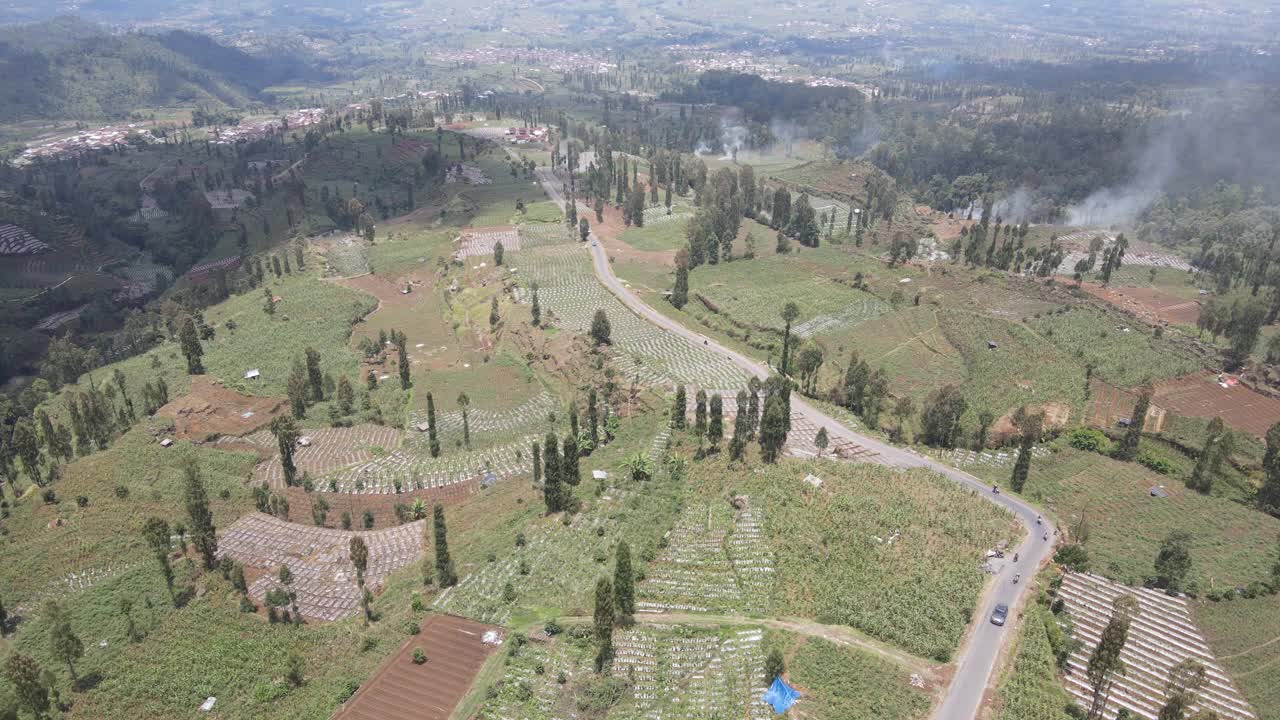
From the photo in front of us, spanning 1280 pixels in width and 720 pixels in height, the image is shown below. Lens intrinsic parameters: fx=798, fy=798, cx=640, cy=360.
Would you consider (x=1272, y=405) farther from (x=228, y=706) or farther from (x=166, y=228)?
(x=166, y=228)

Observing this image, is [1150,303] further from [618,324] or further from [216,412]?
[216,412]

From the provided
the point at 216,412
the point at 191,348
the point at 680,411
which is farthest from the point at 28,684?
the point at 191,348

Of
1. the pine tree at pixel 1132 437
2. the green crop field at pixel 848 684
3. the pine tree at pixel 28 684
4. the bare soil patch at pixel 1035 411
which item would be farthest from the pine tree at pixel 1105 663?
the pine tree at pixel 28 684

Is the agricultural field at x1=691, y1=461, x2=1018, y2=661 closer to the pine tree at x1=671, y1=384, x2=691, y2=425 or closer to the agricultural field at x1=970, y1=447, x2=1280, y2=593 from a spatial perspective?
the agricultural field at x1=970, y1=447, x2=1280, y2=593

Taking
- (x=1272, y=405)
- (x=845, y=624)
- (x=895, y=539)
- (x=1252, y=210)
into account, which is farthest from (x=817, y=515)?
(x=1252, y=210)

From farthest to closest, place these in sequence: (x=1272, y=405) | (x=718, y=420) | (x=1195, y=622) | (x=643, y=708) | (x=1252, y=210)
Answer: (x=1252, y=210)
(x=1272, y=405)
(x=718, y=420)
(x=1195, y=622)
(x=643, y=708)

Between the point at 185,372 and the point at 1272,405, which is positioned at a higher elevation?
the point at 1272,405

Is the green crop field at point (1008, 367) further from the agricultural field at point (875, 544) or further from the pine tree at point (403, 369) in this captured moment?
the pine tree at point (403, 369)
